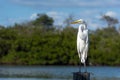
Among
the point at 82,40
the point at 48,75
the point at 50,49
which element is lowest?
the point at 48,75

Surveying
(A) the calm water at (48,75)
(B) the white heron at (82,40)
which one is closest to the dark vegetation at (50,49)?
(A) the calm water at (48,75)

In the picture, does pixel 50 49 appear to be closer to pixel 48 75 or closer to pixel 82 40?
pixel 48 75

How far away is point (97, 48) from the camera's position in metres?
71.8

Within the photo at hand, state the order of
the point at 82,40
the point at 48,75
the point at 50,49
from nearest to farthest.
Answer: the point at 82,40, the point at 48,75, the point at 50,49

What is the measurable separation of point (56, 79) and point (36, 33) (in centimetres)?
4145

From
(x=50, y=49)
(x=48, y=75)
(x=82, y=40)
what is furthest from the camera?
(x=50, y=49)

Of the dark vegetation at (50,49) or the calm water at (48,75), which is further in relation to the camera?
the dark vegetation at (50,49)

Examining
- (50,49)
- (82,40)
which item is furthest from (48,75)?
(50,49)

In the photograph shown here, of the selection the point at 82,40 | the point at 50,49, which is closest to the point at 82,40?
the point at 82,40

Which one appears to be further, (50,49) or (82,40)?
(50,49)

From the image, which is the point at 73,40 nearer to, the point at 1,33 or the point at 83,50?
the point at 1,33

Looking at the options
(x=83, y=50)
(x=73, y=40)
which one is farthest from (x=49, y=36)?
(x=83, y=50)

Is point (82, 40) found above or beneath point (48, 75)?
above

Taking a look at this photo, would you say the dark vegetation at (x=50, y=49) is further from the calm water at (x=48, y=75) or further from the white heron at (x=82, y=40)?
the white heron at (x=82, y=40)
